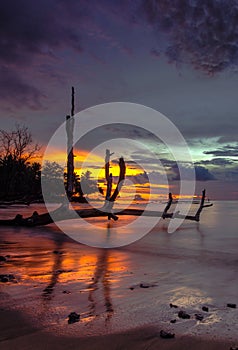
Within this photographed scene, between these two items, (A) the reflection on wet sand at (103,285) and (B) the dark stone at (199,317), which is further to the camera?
(A) the reflection on wet sand at (103,285)

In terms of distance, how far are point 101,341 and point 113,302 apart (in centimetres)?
163

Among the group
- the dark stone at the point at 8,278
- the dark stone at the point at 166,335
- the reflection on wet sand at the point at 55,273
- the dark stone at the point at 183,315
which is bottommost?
the reflection on wet sand at the point at 55,273

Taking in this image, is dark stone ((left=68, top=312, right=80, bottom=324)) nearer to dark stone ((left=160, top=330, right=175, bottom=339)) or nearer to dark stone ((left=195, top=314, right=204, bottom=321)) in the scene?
dark stone ((left=160, top=330, right=175, bottom=339))

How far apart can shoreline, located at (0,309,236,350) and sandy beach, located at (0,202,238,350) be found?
12 millimetres

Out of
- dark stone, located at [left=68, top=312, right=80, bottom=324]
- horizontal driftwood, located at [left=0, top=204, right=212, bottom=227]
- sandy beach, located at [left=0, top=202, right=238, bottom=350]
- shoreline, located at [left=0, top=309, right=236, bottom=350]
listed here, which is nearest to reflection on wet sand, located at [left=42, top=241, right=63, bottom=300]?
sandy beach, located at [left=0, top=202, right=238, bottom=350]

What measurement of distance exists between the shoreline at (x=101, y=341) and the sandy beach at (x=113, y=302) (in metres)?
0.01

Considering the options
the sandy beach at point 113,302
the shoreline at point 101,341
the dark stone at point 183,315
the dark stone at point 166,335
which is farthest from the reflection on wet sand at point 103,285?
the dark stone at point 183,315

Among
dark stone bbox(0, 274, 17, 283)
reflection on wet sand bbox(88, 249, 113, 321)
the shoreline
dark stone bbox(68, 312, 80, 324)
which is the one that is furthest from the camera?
dark stone bbox(0, 274, 17, 283)

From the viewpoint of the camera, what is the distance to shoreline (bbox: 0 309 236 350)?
381 centimetres

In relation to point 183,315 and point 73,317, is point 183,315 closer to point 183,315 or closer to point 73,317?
point 183,315

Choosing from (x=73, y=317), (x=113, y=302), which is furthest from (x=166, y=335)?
(x=113, y=302)

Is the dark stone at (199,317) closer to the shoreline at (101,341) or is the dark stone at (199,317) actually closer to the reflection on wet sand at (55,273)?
the shoreline at (101,341)

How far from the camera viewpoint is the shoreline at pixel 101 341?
3807 mm

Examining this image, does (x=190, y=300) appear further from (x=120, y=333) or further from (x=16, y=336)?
(x=16, y=336)
